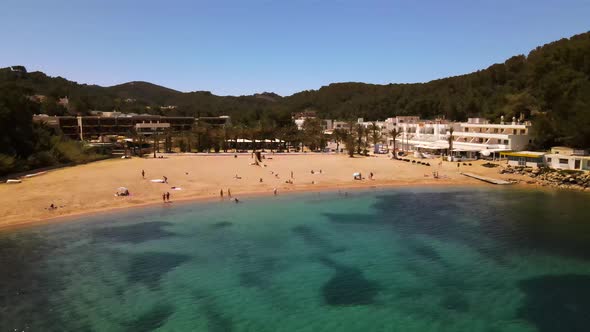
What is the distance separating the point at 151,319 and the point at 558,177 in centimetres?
4937

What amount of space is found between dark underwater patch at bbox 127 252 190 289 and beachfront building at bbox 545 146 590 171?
48950 mm

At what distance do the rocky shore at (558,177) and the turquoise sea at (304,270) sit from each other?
10.3 meters

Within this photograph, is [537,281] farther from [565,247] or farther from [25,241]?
[25,241]

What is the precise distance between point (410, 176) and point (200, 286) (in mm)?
→ 39527

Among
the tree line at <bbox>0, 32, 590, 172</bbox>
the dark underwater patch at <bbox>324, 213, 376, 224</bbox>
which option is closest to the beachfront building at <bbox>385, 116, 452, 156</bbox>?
the tree line at <bbox>0, 32, 590, 172</bbox>

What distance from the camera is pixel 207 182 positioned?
49.3 metres

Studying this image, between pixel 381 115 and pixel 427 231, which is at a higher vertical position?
pixel 381 115

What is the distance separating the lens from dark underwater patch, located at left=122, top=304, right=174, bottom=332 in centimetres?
1706

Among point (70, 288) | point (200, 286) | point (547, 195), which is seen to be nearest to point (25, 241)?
point (70, 288)

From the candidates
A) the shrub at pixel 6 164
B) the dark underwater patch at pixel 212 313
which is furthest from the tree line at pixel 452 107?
the dark underwater patch at pixel 212 313

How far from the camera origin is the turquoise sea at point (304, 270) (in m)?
17.9

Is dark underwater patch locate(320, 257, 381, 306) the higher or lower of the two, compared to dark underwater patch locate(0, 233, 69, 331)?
lower

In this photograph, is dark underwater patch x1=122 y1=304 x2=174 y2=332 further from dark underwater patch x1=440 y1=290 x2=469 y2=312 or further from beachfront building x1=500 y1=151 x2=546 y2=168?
beachfront building x1=500 y1=151 x2=546 y2=168

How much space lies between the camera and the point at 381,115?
145m
